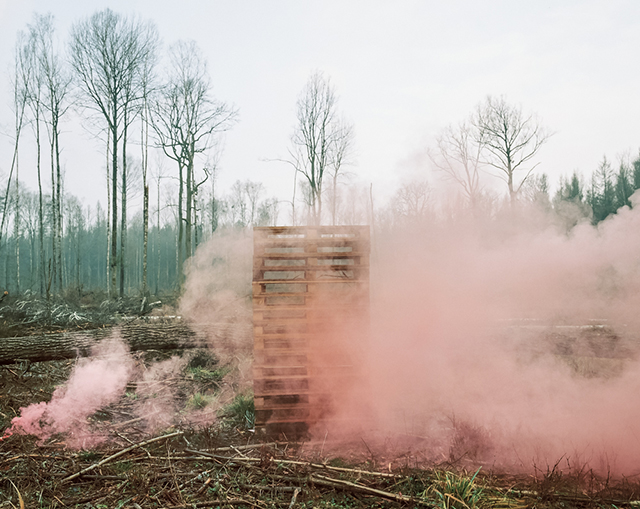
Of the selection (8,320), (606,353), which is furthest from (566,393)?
(8,320)

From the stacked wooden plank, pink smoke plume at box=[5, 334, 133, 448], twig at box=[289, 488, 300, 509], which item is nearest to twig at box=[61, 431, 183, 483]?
pink smoke plume at box=[5, 334, 133, 448]

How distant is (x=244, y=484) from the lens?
3283mm

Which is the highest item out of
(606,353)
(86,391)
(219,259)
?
(219,259)

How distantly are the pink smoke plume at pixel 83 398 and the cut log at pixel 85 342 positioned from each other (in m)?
0.19

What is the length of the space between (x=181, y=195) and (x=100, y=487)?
59.1 feet

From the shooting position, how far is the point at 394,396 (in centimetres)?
540

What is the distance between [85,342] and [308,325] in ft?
15.0

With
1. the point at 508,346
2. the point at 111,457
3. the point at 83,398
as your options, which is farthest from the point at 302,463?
the point at 83,398

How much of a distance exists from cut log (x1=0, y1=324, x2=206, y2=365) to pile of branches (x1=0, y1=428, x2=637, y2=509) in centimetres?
260

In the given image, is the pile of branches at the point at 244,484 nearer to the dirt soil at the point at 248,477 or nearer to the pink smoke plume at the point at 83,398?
the dirt soil at the point at 248,477

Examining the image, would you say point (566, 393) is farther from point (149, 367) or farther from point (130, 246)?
point (130, 246)

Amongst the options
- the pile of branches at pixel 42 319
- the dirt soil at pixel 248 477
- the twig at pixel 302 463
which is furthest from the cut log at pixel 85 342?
the twig at pixel 302 463

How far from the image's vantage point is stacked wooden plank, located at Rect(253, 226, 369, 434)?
466 cm

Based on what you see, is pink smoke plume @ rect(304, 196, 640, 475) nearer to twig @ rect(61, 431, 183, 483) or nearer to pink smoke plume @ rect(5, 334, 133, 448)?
twig @ rect(61, 431, 183, 483)
